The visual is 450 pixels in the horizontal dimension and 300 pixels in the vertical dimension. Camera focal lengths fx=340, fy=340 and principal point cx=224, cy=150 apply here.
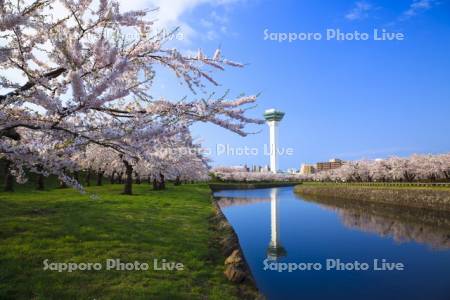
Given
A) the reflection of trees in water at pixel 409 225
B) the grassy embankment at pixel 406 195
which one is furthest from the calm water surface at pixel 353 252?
the grassy embankment at pixel 406 195

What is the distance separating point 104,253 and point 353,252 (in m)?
11.5

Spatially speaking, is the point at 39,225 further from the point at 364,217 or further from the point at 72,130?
the point at 364,217

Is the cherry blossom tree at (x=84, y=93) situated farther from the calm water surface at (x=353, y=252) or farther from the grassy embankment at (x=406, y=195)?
the grassy embankment at (x=406, y=195)

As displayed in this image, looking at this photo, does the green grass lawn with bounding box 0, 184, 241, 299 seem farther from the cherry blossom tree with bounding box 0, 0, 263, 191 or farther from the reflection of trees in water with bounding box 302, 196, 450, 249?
the reflection of trees in water with bounding box 302, 196, 450, 249

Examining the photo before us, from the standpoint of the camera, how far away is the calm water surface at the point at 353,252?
420 inches

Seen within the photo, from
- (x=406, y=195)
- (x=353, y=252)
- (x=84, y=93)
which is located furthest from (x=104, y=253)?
(x=406, y=195)

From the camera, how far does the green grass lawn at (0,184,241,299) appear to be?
699cm

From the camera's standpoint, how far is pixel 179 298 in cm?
682

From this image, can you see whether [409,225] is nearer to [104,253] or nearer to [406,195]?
[406,195]

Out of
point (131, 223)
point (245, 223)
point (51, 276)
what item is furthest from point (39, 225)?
point (245, 223)

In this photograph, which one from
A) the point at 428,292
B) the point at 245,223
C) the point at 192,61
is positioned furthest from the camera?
the point at 245,223

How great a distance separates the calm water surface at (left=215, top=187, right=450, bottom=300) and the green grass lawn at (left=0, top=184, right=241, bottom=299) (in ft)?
9.16

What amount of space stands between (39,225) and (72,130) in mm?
8598

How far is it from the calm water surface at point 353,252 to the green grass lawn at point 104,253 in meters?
2.79
